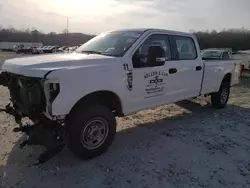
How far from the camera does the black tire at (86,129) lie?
415 centimetres

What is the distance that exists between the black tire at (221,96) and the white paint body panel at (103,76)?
1.57 meters

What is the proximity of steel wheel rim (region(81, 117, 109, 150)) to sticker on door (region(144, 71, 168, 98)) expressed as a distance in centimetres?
112

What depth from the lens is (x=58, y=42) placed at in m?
94.8

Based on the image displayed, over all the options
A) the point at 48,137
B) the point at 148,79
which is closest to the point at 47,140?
the point at 48,137

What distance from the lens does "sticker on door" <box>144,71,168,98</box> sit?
17.0ft

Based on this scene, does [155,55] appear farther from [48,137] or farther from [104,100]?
[48,137]

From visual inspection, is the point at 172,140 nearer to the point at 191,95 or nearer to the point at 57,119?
the point at 191,95

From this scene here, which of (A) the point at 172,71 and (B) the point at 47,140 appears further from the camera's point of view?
(A) the point at 172,71

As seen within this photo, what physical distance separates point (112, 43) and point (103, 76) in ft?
3.83

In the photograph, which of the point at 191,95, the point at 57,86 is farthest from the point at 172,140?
the point at 57,86

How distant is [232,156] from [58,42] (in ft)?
311

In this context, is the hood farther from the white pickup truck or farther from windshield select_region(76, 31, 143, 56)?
windshield select_region(76, 31, 143, 56)

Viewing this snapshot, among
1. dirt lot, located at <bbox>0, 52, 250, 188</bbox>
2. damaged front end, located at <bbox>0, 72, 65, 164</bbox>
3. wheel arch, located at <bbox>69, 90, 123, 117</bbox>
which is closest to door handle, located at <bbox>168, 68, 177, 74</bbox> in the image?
dirt lot, located at <bbox>0, 52, 250, 188</bbox>

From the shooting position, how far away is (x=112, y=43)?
5363mm
